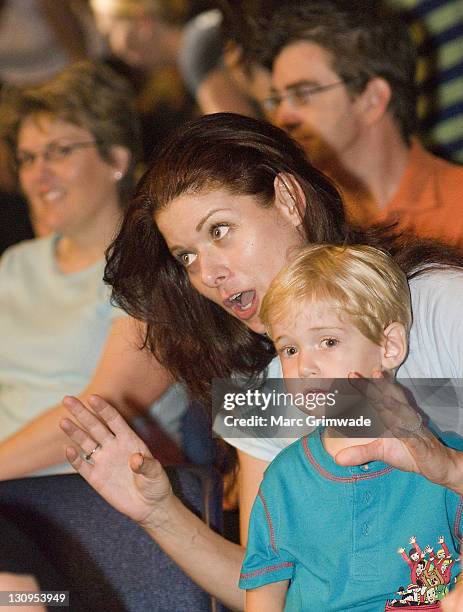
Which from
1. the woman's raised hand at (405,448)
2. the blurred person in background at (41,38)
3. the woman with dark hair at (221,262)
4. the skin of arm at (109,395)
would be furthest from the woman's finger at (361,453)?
the blurred person in background at (41,38)

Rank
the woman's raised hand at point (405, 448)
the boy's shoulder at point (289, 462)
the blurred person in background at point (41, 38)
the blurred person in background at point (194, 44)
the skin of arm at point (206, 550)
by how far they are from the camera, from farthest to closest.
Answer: the blurred person in background at point (41, 38) → the blurred person in background at point (194, 44) → the skin of arm at point (206, 550) → the boy's shoulder at point (289, 462) → the woman's raised hand at point (405, 448)

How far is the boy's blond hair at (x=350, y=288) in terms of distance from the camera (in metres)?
0.73

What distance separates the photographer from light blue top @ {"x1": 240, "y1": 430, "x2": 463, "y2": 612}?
2.38ft

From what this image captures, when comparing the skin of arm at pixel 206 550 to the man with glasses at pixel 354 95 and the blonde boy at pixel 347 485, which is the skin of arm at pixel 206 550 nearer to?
the blonde boy at pixel 347 485

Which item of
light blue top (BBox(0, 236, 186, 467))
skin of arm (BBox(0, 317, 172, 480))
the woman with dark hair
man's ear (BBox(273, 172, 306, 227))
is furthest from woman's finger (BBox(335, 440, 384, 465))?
light blue top (BBox(0, 236, 186, 467))

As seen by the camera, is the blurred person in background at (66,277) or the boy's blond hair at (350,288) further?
the blurred person in background at (66,277)

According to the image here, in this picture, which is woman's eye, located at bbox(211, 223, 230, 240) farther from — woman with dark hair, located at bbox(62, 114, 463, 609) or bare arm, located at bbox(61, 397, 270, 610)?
bare arm, located at bbox(61, 397, 270, 610)

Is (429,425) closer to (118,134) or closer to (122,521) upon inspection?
(122,521)

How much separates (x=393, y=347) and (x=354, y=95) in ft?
2.63

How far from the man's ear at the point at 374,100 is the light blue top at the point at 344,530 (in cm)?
79

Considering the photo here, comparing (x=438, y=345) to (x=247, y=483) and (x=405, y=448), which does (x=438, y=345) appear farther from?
(x=247, y=483)

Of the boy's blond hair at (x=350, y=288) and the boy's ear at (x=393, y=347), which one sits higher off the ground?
the boy's blond hair at (x=350, y=288)

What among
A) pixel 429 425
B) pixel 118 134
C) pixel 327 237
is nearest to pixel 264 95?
pixel 118 134

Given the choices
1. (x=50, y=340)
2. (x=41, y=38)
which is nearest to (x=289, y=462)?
(x=50, y=340)
